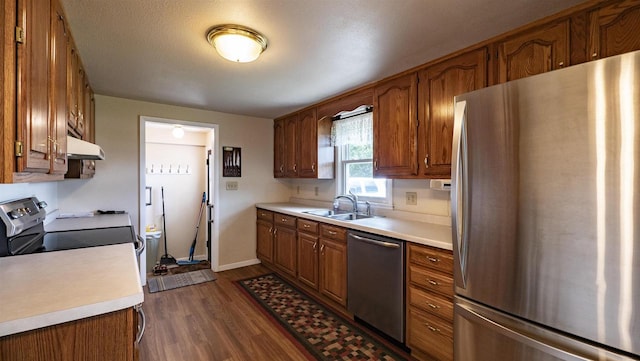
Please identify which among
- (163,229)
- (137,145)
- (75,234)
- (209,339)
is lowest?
(209,339)

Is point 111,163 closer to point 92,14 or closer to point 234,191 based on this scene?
point 234,191

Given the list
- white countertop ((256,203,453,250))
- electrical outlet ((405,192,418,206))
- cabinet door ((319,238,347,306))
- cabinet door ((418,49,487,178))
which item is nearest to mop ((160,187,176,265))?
cabinet door ((319,238,347,306))

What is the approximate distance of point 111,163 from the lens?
322 centimetres

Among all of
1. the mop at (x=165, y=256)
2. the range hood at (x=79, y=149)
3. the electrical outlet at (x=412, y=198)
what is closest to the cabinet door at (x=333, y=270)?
the electrical outlet at (x=412, y=198)

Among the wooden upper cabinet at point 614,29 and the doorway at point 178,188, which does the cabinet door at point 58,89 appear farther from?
the doorway at point 178,188

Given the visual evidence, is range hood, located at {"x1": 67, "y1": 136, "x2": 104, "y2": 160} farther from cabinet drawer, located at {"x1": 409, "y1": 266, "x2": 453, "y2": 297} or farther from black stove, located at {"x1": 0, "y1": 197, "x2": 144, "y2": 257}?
cabinet drawer, located at {"x1": 409, "y1": 266, "x2": 453, "y2": 297}

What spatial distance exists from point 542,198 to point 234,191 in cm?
363

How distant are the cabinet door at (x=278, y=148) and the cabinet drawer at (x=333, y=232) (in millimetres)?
1584

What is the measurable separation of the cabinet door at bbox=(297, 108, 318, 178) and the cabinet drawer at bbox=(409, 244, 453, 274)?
178 centimetres

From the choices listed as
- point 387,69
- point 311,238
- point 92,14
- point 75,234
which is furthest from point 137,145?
point 387,69

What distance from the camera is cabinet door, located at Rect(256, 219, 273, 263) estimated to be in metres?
3.81

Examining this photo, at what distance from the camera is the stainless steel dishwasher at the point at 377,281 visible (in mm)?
2049

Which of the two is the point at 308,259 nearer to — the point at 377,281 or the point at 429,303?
the point at 377,281

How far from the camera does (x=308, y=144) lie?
3.60 metres
